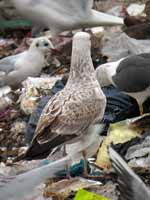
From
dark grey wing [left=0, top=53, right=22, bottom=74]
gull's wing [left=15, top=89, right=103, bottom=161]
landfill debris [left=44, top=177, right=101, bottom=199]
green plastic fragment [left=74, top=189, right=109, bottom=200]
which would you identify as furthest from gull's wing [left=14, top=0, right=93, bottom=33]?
green plastic fragment [left=74, top=189, right=109, bottom=200]

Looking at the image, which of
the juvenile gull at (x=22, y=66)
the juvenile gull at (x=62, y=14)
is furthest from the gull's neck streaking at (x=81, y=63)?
the juvenile gull at (x=62, y=14)

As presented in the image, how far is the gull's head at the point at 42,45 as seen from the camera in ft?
25.6

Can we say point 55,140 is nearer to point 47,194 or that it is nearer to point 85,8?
point 47,194

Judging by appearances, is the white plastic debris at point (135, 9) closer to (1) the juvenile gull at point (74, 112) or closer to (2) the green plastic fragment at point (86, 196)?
(1) the juvenile gull at point (74, 112)

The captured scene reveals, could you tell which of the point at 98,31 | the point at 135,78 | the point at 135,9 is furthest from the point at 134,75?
the point at 135,9

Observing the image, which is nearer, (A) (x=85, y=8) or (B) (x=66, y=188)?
(B) (x=66, y=188)

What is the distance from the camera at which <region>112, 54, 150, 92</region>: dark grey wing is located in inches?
234

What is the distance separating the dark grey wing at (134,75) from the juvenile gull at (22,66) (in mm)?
1674

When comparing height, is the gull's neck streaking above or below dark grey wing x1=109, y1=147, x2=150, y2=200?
above

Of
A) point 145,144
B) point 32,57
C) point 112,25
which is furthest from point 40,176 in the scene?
point 112,25

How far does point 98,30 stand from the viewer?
8.91 m

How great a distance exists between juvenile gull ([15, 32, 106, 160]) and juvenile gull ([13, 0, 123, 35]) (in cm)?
360

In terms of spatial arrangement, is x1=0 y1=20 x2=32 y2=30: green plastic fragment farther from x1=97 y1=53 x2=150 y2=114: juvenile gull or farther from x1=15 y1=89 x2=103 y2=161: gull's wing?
x1=15 y1=89 x2=103 y2=161: gull's wing

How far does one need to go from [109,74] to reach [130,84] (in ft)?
1.12
